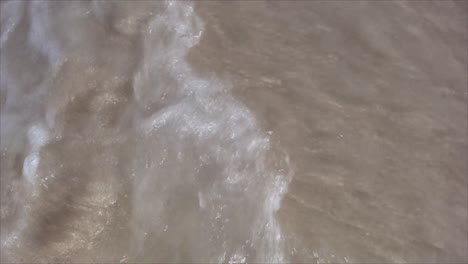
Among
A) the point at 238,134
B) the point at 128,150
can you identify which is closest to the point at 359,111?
the point at 238,134

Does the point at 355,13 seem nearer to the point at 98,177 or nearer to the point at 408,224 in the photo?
the point at 408,224

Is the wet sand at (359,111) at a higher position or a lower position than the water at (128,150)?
higher

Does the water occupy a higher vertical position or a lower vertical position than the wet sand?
lower

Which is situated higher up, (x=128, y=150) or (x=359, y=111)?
(x=359, y=111)

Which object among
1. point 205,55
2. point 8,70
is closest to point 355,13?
point 205,55

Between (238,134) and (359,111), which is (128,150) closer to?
(238,134)

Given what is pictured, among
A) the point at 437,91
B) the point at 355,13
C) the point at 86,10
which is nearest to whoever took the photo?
the point at 437,91
